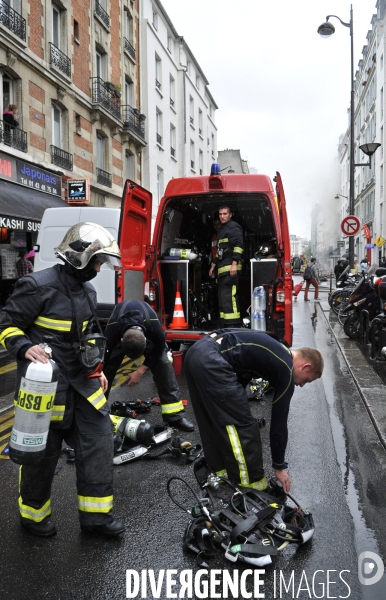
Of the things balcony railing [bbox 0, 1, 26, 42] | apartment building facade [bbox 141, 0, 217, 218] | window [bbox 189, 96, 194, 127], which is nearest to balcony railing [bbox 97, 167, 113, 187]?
apartment building facade [bbox 141, 0, 217, 218]

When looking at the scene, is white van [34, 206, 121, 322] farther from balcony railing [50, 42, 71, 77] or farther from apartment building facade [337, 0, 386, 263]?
→ apartment building facade [337, 0, 386, 263]

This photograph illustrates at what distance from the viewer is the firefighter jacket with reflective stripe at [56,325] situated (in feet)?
9.57

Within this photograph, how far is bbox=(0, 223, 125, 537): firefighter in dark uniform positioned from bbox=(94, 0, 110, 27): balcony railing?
2053 cm

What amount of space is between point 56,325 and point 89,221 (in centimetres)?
658

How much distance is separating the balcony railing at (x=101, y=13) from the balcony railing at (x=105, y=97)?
2.57 meters

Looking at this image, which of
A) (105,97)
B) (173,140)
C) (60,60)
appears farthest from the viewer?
(173,140)

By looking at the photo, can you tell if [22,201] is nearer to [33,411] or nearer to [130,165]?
[33,411]

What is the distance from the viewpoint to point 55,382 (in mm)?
2797

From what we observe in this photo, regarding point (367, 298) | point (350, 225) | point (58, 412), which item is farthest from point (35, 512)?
point (350, 225)

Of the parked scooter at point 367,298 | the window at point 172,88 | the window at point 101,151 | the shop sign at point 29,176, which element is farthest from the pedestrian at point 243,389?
the window at point 172,88

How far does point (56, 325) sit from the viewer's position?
9.78ft

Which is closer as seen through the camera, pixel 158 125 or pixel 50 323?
pixel 50 323

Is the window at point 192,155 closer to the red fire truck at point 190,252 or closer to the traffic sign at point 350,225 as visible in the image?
the traffic sign at point 350,225

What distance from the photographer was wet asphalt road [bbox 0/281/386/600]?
8.41 ft
